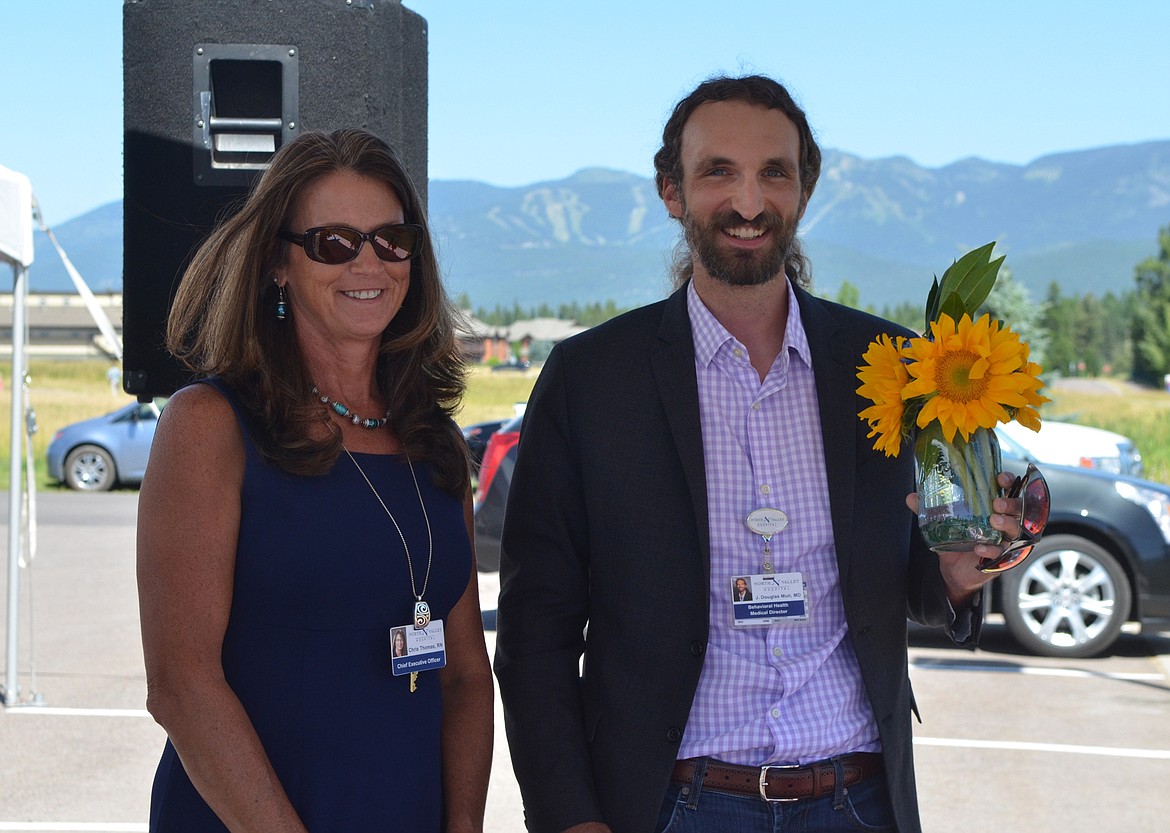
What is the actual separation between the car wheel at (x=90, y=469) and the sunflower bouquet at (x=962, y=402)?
20.8 metres

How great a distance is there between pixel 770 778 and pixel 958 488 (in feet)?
2.07

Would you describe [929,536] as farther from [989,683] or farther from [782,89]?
[989,683]

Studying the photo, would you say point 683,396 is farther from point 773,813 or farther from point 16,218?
point 16,218

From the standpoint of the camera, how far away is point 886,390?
2293 mm

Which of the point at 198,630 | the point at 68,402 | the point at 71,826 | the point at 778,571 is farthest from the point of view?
the point at 68,402

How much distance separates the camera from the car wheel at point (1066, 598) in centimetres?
849

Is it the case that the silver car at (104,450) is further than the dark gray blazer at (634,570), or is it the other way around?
the silver car at (104,450)

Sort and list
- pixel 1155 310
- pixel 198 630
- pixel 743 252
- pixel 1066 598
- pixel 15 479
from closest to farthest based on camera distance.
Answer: pixel 198 630, pixel 743 252, pixel 15 479, pixel 1066 598, pixel 1155 310

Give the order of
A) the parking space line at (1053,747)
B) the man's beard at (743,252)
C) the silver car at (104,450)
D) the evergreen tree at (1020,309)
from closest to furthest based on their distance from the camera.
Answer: the man's beard at (743,252) → the parking space line at (1053,747) → the silver car at (104,450) → the evergreen tree at (1020,309)

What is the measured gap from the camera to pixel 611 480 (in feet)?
8.21

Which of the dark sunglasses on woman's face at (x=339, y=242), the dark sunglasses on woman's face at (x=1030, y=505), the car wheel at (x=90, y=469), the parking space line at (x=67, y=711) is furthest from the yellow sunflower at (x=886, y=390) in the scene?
the car wheel at (x=90, y=469)

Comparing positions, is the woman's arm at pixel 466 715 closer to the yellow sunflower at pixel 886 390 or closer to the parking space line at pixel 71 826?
the yellow sunflower at pixel 886 390

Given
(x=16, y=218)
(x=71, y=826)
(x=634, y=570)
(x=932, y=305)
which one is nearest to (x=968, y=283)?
(x=932, y=305)

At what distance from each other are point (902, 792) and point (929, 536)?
541 millimetres
